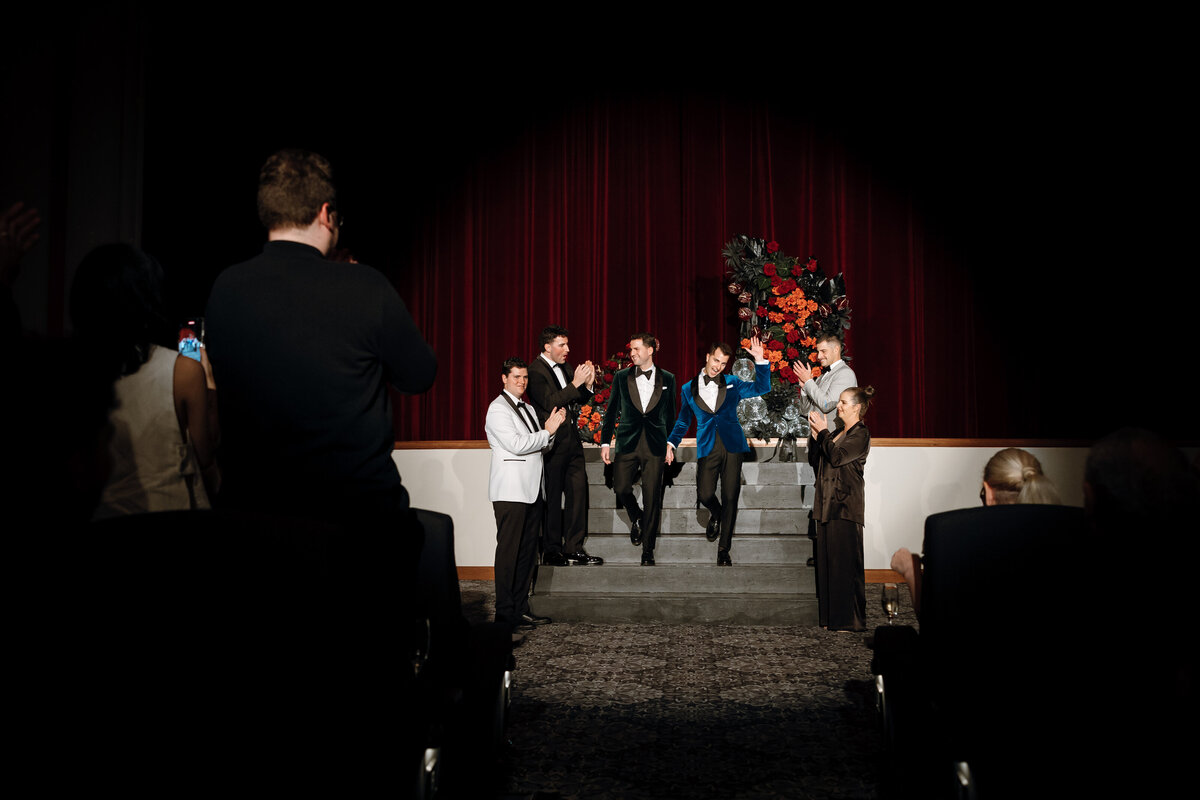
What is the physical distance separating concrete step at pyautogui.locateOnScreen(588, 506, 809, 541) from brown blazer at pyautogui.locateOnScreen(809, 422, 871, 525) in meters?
1.21

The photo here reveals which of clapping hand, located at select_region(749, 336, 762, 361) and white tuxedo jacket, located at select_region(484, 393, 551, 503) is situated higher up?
clapping hand, located at select_region(749, 336, 762, 361)

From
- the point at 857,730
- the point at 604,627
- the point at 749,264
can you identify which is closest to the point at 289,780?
the point at 857,730

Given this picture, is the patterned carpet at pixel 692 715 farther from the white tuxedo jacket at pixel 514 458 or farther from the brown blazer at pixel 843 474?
the white tuxedo jacket at pixel 514 458

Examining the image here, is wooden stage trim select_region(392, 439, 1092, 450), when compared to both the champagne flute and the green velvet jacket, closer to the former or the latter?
the green velvet jacket

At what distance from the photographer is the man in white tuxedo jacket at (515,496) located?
18.1 ft

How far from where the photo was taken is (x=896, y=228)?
395 inches

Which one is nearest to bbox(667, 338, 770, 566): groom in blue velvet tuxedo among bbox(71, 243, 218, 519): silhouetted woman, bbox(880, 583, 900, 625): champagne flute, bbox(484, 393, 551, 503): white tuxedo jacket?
bbox(484, 393, 551, 503): white tuxedo jacket

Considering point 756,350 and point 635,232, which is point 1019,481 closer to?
point 756,350

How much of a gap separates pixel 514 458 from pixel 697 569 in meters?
1.65

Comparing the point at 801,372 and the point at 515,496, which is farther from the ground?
the point at 801,372

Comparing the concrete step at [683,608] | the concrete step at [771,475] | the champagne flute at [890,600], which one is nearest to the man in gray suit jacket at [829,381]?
the concrete step at [771,475]

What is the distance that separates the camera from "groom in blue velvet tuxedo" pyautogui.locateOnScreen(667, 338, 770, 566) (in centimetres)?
639

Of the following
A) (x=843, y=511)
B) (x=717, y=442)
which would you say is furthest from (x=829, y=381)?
(x=843, y=511)

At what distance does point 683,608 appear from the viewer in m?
5.98
